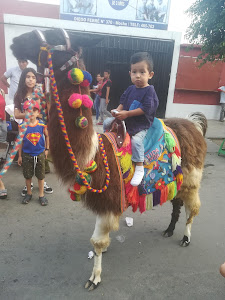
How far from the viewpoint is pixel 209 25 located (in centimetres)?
542

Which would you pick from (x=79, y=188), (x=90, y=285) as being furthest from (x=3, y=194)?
(x=79, y=188)

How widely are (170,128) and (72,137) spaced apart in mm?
1278

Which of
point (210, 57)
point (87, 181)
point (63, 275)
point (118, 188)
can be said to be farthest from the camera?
point (210, 57)

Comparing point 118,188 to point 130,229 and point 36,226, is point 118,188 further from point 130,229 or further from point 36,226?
point 36,226

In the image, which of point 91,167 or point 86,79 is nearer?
point 86,79

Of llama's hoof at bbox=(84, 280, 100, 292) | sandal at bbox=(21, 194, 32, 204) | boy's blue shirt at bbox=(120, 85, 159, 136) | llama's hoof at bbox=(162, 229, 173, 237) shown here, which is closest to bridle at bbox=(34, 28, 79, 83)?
boy's blue shirt at bbox=(120, 85, 159, 136)

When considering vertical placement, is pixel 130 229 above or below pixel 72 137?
below

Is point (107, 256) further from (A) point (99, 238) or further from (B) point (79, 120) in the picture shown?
(B) point (79, 120)

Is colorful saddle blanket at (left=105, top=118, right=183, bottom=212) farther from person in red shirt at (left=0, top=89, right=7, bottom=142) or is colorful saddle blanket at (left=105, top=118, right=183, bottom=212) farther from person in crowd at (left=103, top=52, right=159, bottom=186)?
person in red shirt at (left=0, top=89, right=7, bottom=142)

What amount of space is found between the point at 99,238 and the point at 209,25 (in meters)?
5.53

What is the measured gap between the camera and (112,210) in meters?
1.94

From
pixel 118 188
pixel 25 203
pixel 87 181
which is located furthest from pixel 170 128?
pixel 25 203

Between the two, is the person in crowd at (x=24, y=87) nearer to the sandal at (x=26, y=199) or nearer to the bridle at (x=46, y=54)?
the sandal at (x=26, y=199)

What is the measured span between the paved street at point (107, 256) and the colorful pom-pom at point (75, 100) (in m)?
0.82
